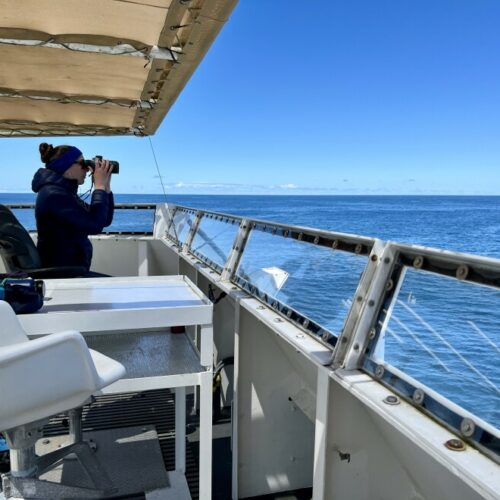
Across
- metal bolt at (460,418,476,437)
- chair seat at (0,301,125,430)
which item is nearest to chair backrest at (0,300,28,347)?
chair seat at (0,301,125,430)

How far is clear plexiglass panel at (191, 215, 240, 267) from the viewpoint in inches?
143

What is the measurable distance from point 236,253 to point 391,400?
6.57 ft

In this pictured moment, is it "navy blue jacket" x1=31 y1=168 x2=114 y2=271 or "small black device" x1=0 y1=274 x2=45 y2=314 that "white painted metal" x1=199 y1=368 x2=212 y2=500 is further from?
"navy blue jacket" x1=31 y1=168 x2=114 y2=271

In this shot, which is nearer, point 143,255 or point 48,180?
point 48,180

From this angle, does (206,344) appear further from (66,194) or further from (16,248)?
(16,248)

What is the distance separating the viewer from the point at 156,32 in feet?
9.36

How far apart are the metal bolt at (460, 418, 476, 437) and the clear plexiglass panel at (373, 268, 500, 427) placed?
54 mm

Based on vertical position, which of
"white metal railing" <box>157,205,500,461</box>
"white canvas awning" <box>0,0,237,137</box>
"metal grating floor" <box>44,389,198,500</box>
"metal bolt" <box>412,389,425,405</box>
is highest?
"white canvas awning" <box>0,0,237,137</box>

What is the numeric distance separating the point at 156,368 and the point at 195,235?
9.36 feet

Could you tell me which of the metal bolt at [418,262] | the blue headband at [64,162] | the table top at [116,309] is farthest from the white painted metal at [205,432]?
the blue headband at [64,162]

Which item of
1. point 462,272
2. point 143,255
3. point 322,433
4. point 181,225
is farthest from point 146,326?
point 143,255

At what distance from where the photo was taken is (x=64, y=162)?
3223mm

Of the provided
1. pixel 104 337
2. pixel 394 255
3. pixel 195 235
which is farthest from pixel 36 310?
pixel 195 235

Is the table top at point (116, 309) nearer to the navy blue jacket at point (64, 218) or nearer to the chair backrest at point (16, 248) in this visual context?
the navy blue jacket at point (64, 218)
